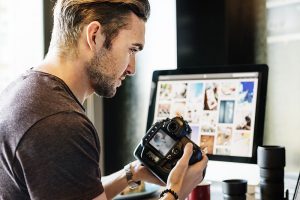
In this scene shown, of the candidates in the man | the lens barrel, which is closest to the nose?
the man

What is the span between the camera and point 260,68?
3.76 ft

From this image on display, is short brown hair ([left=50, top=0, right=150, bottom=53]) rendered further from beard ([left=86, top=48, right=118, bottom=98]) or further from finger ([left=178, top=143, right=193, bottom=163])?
finger ([left=178, top=143, right=193, bottom=163])

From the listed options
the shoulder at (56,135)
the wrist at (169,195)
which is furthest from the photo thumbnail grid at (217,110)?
the shoulder at (56,135)

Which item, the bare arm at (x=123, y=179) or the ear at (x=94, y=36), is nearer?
the ear at (x=94, y=36)

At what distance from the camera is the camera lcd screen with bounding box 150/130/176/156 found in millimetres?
1018

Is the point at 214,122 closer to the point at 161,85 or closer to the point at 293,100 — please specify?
the point at 161,85

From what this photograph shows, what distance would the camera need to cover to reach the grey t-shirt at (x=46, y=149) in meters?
0.72

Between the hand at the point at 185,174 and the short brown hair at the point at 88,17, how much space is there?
0.98 ft

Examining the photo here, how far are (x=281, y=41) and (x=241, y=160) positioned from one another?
512mm

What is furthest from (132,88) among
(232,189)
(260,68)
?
(232,189)

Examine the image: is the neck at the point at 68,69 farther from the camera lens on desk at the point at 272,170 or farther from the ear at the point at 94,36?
the camera lens on desk at the point at 272,170

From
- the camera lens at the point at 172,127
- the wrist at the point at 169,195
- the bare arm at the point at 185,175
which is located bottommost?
the wrist at the point at 169,195

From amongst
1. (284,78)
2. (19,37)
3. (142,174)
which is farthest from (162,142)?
(19,37)

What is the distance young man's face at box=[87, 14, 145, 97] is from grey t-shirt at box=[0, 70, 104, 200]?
0.13 m
